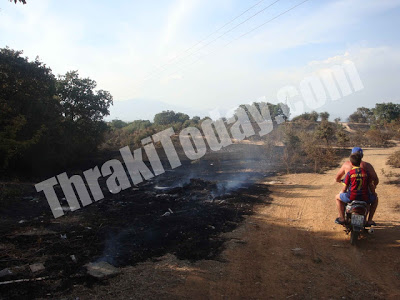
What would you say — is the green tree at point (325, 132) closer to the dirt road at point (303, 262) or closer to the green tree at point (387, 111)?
the dirt road at point (303, 262)

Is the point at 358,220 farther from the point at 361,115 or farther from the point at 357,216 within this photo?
the point at 361,115

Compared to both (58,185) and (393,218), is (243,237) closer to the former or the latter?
(393,218)

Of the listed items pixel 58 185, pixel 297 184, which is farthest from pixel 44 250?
pixel 297 184

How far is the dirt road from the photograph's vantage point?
3551mm

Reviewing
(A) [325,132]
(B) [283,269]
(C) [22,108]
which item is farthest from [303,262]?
(A) [325,132]

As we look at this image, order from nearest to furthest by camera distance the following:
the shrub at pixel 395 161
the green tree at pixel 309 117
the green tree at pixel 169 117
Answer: the shrub at pixel 395 161
the green tree at pixel 309 117
the green tree at pixel 169 117

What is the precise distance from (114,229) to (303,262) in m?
4.13

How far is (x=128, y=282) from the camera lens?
3.79 metres

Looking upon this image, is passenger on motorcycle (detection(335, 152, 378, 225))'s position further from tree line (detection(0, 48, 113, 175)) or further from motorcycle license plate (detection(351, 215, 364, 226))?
tree line (detection(0, 48, 113, 175))

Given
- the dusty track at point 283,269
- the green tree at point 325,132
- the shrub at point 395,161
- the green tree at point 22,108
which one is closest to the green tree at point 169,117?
the green tree at point 325,132

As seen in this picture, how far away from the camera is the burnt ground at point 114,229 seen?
4.20 metres

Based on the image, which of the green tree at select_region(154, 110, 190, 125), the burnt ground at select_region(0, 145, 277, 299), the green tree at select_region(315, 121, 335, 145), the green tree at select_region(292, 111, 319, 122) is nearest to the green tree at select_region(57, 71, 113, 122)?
the burnt ground at select_region(0, 145, 277, 299)

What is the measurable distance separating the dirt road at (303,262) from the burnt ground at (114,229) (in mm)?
593

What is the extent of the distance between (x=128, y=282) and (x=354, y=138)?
21508mm
